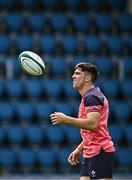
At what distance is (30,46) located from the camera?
1231cm

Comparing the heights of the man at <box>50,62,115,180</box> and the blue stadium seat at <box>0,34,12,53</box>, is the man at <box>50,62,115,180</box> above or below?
below

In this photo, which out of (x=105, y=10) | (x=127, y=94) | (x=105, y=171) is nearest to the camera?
(x=105, y=171)

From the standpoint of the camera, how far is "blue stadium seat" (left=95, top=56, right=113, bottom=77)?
12.1 meters

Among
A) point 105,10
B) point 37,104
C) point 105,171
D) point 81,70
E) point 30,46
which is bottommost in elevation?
point 105,171

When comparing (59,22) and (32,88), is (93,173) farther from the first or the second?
(59,22)

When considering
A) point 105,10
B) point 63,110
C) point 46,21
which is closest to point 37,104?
point 63,110

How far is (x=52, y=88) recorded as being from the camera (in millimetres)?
11602

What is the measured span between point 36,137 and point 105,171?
5.37m

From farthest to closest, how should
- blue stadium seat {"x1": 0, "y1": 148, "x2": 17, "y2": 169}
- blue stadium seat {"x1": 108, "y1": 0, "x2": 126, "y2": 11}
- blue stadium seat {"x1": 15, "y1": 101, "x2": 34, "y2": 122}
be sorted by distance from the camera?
blue stadium seat {"x1": 108, "y1": 0, "x2": 126, "y2": 11}, blue stadium seat {"x1": 15, "y1": 101, "x2": 34, "y2": 122}, blue stadium seat {"x1": 0, "y1": 148, "x2": 17, "y2": 169}

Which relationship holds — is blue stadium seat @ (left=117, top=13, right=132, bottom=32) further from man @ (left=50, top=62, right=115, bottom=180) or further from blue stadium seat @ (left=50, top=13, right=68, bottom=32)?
man @ (left=50, top=62, right=115, bottom=180)

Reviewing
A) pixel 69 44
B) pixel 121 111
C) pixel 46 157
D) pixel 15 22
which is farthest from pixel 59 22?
pixel 46 157

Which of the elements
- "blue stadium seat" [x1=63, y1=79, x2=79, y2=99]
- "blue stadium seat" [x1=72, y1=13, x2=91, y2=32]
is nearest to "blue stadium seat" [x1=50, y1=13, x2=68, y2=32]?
"blue stadium seat" [x1=72, y1=13, x2=91, y2=32]

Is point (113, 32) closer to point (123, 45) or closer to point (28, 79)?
point (123, 45)

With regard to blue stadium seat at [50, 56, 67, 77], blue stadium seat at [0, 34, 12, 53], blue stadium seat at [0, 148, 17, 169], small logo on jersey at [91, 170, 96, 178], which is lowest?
small logo on jersey at [91, 170, 96, 178]
